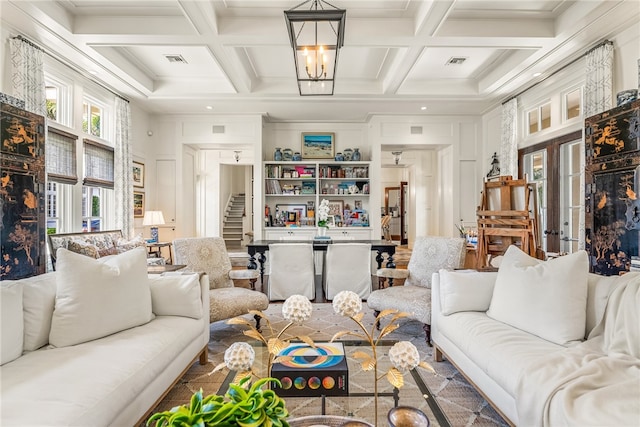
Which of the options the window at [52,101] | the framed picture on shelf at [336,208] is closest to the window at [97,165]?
the window at [52,101]

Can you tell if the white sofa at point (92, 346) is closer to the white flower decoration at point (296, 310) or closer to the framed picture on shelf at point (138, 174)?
the white flower decoration at point (296, 310)

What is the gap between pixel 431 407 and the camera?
192cm

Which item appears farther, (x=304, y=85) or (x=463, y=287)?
(x=304, y=85)

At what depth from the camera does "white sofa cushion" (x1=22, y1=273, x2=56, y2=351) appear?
A: 1625mm

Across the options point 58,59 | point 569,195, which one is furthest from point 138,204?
point 569,195

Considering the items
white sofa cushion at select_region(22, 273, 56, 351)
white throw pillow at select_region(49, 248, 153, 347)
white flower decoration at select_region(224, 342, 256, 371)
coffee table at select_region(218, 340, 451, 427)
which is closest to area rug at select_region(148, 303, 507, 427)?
coffee table at select_region(218, 340, 451, 427)

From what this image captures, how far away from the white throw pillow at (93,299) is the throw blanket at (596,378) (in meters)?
2.07

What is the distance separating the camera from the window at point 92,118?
461cm

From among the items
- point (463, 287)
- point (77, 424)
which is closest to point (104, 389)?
point (77, 424)

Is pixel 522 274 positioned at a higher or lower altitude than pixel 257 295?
higher

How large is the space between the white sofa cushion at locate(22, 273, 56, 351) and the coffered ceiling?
2.59m

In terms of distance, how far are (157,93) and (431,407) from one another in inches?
218

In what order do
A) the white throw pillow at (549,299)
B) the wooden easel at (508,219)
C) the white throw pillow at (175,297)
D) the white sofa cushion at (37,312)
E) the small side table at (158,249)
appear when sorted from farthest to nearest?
the small side table at (158,249) → the wooden easel at (508,219) → the white throw pillow at (175,297) → the white throw pillow at (549,299) → the white sofa cushion at (37,312)

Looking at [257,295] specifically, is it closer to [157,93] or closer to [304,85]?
[304,85]
